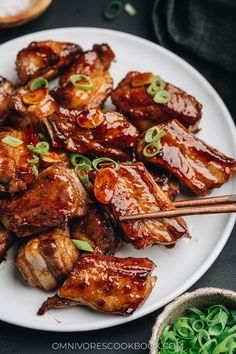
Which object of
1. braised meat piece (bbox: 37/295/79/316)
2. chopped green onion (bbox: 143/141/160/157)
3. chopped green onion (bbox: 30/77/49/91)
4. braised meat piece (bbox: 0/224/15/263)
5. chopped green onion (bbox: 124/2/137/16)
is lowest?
braised meat piece (bbox: 37/295/79/316)

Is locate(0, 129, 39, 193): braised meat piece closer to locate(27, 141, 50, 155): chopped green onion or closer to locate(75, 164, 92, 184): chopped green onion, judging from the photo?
locate(27, 141, 50, 155): chopped green onion

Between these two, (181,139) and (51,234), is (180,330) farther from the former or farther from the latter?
(181,139)

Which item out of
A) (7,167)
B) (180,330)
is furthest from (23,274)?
(180,330)

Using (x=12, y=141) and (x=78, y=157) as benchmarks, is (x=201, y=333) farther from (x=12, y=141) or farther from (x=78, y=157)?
(x=12, y=141)

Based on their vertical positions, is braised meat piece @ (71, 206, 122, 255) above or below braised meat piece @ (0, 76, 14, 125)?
below

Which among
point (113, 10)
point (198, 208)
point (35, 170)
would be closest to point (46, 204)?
point (35, 170)

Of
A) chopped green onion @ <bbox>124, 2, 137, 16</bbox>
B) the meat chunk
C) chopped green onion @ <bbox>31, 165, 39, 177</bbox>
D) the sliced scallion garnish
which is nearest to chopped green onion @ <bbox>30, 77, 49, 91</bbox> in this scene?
the sliced scallion garnish
